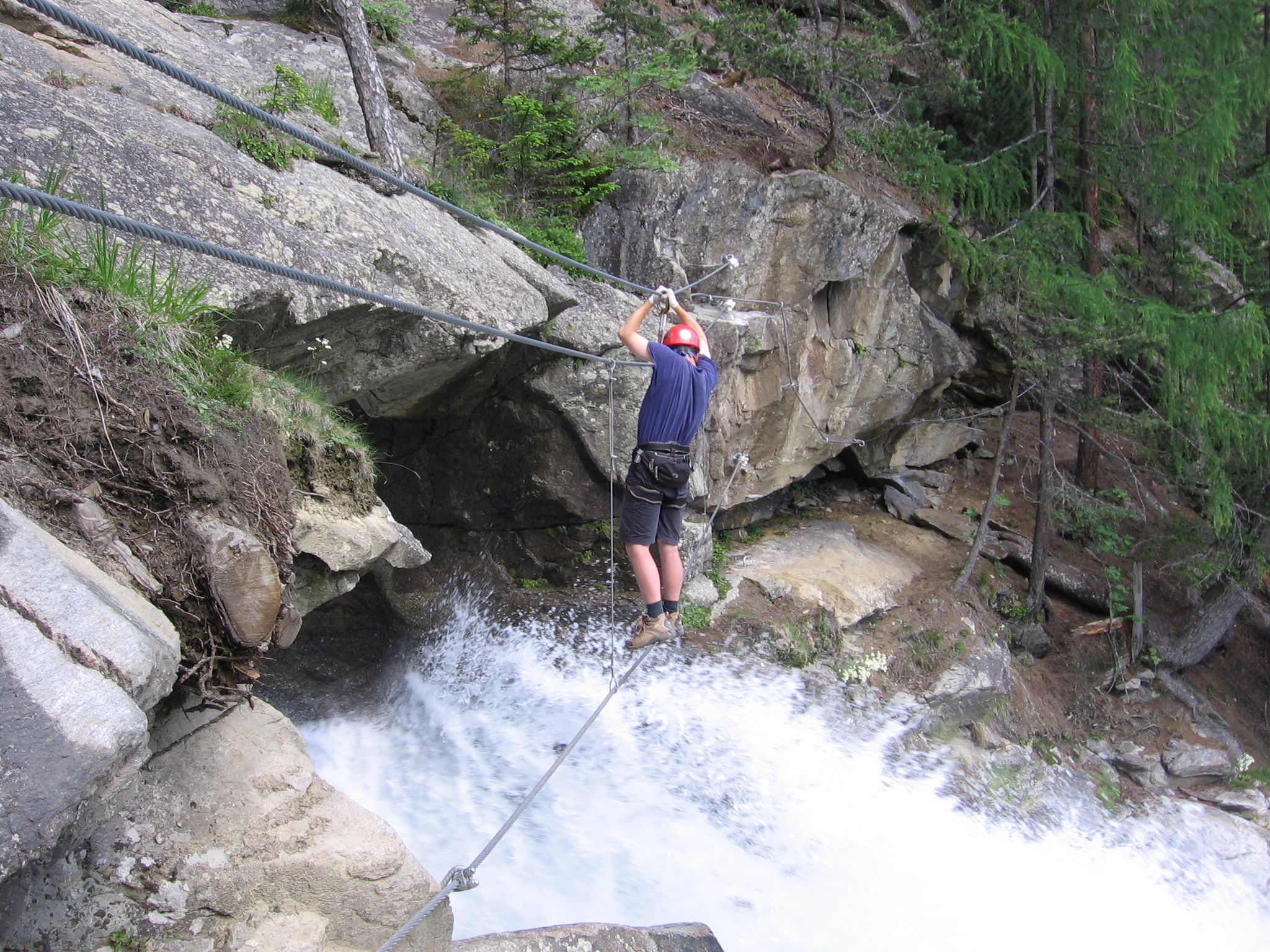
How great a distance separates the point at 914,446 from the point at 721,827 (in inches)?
300

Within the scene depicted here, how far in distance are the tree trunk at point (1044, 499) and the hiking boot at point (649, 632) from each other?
241 inches

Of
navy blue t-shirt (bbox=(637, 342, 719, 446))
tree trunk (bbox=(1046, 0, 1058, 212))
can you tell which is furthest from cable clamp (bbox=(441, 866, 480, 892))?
tree trunk (bbox=(1046, 0, 1058, 212))

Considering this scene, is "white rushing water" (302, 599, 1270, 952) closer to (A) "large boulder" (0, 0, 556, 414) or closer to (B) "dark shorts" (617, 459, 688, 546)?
(B) "dark shorts" (617, 459, 688, 546)

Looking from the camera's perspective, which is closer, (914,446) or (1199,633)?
(1199,633)

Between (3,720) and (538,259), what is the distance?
6.27 m

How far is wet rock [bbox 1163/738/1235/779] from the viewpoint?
9.24 meters

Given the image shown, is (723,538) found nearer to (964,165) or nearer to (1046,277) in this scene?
(1046,277)

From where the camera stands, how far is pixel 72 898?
8.73 ft

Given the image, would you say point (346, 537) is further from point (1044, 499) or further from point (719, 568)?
point (1044, 499)

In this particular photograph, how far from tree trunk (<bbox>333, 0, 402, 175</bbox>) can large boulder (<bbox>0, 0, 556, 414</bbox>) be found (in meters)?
0.23

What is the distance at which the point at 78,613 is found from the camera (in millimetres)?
2514

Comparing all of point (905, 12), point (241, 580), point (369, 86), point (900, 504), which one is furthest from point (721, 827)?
point (905, 12)

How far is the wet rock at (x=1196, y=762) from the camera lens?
9242 mm

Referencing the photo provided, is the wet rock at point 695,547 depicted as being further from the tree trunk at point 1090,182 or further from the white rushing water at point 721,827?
the tree trunk at point 1090,182
